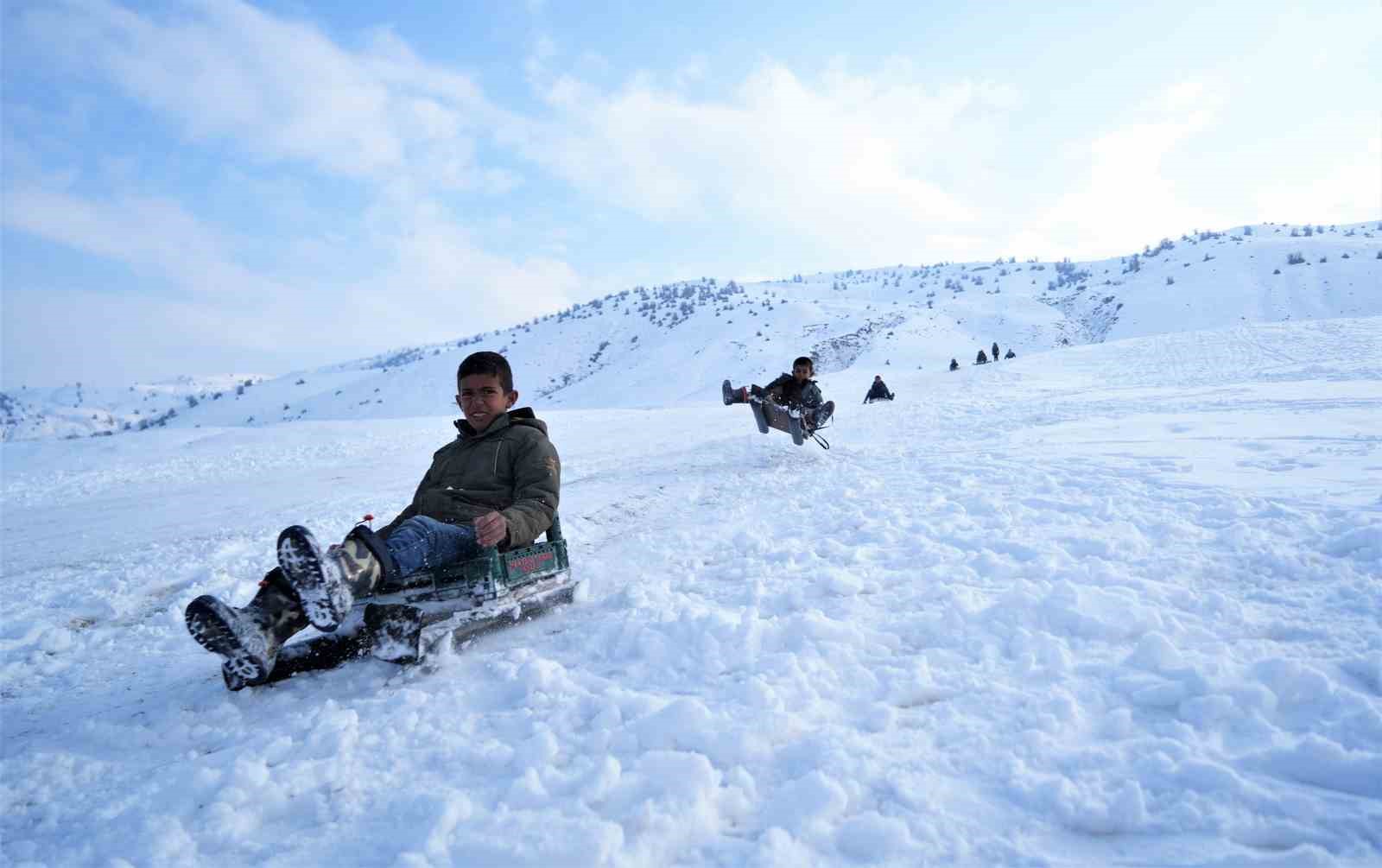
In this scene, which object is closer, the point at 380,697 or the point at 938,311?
the point at 380,697

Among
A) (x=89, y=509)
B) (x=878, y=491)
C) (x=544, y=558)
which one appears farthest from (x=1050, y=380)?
(x=89, y=509)

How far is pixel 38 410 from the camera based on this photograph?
160125 mm

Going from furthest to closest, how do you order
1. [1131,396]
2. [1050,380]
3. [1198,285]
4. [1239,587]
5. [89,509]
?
[1198,285] < [1050,380] < [1131,396] < [89,509] < [1239,587]

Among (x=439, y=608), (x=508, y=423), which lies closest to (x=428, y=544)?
(x=439, y=608)

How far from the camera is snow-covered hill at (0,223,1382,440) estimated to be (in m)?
47.0

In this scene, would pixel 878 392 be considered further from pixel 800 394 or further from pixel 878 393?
pixel 800 394

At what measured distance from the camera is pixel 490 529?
10.5 ft

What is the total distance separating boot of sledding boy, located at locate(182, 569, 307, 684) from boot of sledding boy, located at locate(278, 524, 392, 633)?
18 centimetres

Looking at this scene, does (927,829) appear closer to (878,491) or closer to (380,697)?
(380,697)

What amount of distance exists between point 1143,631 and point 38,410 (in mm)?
234641

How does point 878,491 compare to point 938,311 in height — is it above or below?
below

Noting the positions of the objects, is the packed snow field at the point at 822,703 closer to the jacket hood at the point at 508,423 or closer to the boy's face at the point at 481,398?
the jacket hood at the point at 508,423

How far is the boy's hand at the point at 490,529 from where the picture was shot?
3178 millimetres

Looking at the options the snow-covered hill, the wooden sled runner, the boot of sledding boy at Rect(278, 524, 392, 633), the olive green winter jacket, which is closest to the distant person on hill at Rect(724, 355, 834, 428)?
the olive green winter jacket
